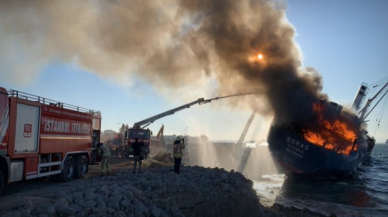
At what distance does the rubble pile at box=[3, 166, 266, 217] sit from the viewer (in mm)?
7141

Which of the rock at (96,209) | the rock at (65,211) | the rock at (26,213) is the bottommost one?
the rock at (96,209)

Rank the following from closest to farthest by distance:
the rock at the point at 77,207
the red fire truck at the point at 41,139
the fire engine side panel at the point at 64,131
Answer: the rock at the point at 77,207 < the red fire truck at the point at 41,139 < the fire engine side panel at the point at 64,131

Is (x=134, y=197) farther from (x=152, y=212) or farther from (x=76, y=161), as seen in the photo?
(x=76, y=161)

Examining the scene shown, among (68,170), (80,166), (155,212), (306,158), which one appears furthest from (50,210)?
(306,158)

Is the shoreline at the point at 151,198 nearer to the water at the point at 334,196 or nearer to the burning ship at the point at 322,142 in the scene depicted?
the water at the point at 334,196

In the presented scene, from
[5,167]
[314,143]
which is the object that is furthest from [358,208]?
[5,167]

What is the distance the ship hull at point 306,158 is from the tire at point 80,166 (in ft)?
72.4

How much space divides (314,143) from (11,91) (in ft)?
89.4

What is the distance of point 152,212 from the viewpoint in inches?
339

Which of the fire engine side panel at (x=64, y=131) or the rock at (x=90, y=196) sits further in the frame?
the fire engine side panel at (x=64, y=131)

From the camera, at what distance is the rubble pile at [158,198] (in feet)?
23.4

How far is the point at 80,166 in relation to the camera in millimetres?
15859

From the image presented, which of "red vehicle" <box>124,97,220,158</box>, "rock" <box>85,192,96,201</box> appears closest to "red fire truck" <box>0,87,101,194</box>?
"rock" <box>85,192,96,201</box>

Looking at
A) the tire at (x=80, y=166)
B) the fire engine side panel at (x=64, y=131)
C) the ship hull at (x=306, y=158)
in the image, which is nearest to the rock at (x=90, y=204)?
the fire engine side panel at (x=64, y=131)
